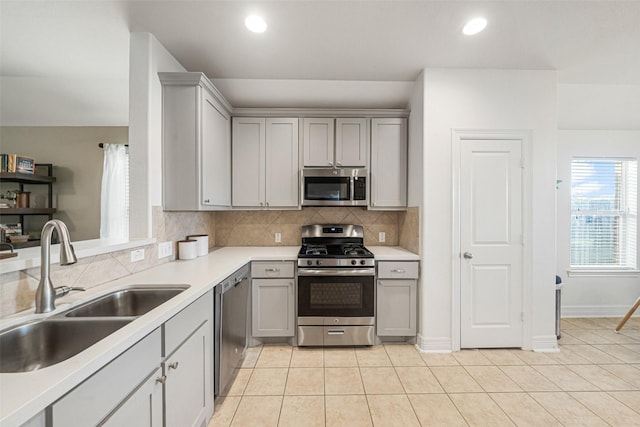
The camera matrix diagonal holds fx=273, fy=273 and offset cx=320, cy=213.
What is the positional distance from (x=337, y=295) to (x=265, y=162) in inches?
65.3

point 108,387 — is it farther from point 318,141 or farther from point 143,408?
point 318,141

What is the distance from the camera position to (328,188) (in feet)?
10.1

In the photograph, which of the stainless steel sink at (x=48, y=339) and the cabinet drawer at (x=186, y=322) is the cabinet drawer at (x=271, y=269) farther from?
the stainless steel sink at (x=48, y=339)

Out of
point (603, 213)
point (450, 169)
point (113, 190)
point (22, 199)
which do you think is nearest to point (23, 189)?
point (22, 199)

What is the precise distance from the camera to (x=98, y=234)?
346 cm

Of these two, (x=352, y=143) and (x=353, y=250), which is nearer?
(x=353, y=250)

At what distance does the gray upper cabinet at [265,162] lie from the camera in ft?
10.2

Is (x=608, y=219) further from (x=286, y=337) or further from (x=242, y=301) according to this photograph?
(x=242, y=301)

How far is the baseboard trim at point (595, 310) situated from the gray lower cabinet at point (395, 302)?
240 centimetres

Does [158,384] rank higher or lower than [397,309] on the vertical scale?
higher

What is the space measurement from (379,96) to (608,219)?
3468 mm

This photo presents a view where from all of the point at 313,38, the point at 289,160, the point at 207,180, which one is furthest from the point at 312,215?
the point at 313,38

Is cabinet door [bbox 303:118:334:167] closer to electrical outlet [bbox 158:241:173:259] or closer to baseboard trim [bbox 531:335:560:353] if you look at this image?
electrical outlet [bbox 158:241:173:259]

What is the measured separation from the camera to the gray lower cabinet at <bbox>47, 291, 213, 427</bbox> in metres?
0.82
